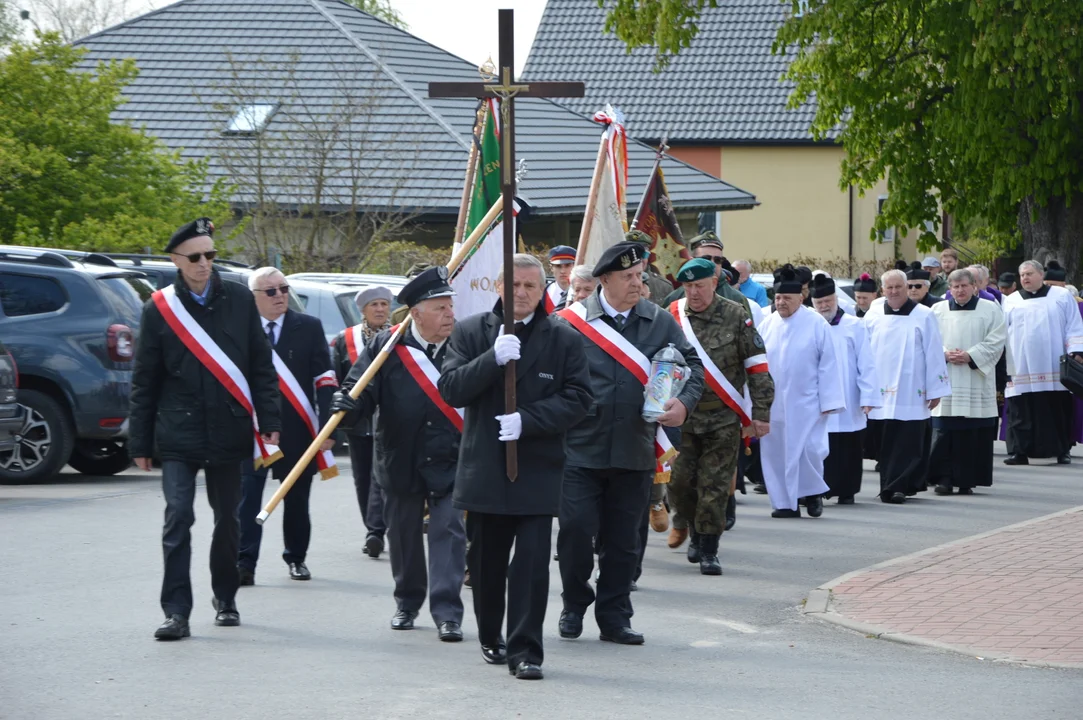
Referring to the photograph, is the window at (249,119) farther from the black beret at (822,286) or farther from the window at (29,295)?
the black beret at (822,286)

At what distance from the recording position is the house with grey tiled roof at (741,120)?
47.2 m

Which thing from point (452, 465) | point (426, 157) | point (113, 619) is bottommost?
point (113, 619)

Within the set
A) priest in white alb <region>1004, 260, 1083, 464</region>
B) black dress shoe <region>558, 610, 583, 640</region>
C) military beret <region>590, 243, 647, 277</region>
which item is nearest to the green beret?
military beret <region>590, 243, 647, 277</region>

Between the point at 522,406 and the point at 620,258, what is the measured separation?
4.63 ft

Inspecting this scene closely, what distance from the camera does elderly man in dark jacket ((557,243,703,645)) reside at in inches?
339

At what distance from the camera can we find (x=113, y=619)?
351 inches

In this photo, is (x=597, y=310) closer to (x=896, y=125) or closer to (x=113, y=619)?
(x=113, y=619)

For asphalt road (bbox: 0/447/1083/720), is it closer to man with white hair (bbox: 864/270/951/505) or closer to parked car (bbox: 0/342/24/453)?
parked car (bbox: 0/342/24/453)

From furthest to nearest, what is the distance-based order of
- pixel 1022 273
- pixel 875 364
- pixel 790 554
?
pixel 1022 273, pixel 875 364, pixel 790 554

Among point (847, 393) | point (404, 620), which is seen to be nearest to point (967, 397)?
point (847, 393)

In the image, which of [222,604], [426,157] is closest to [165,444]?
[222,604]

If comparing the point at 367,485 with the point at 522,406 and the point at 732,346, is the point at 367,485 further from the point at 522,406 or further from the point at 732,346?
the point at 522,406

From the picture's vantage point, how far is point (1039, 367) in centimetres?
1803

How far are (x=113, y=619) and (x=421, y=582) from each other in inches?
62.7
